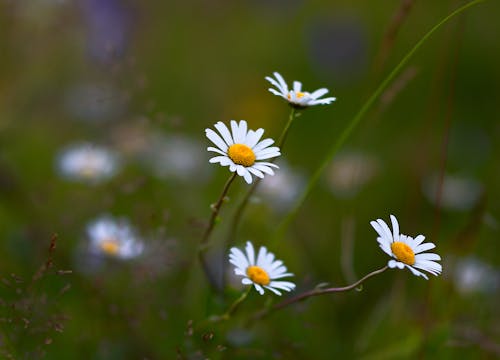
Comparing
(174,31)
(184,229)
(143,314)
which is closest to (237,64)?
(174,31)

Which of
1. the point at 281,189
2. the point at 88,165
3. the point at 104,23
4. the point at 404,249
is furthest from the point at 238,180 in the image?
the point at 104,23

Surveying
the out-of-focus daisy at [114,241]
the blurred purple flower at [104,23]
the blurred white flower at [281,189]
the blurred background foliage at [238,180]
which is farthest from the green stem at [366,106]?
the blurred purple flower at [104,23]

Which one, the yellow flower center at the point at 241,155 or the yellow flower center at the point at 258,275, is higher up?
the yellow flower center at the point at 241,155

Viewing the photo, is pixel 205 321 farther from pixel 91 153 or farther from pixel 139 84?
pixel 91 153

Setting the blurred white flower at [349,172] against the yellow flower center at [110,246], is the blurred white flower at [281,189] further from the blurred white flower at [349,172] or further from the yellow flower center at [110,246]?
the yellow flower center at [110,246]

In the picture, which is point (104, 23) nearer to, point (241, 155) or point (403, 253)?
point (241, 155)

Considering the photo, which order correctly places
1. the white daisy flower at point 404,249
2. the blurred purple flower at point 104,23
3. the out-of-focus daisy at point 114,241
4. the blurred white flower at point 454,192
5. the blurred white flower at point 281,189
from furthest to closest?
the blurred purple flower at point 104,23 < the blurred white flower at point 454,192 < the blurred white flower at point 281,189 < the out-of-focus daisy at point 114,241 < the white daisy flower at point 404,249

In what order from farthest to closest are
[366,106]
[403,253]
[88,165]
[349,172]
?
[349,172] → [88,165] → [366,106] → [403,253]
